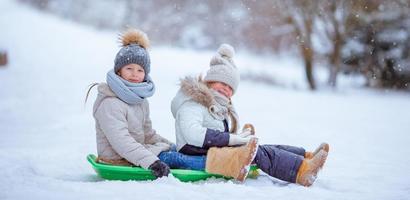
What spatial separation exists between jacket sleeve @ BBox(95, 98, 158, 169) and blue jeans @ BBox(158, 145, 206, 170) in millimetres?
241

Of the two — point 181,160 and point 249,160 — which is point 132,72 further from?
point 249,160

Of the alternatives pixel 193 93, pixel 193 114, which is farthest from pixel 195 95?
pixel 193 114

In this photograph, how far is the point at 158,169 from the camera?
3020mm

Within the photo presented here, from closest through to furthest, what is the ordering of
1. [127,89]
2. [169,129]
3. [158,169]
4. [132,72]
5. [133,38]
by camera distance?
1. [158,169]
2. [127,89]
3. [132,72]
4. [133,38]
5. [169,129]

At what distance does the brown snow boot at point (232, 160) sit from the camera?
3.02 metres

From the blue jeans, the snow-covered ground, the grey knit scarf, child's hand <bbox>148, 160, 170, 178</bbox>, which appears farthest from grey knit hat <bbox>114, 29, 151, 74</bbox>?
the snow-covered ground

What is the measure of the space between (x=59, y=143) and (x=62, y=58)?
27.7ft

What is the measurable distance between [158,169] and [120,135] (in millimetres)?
321

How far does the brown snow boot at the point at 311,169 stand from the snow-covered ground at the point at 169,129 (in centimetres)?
6

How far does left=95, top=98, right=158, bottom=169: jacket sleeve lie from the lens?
3061 millimetres

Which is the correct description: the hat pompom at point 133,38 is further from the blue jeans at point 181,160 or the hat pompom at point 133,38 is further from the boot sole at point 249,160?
the boot sole at point 249,160

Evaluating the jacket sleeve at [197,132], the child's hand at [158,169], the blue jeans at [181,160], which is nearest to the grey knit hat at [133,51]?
the jacket sleeve at [197,132]

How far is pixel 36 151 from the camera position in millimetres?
4176

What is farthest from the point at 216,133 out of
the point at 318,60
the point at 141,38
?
the point at 318,60
